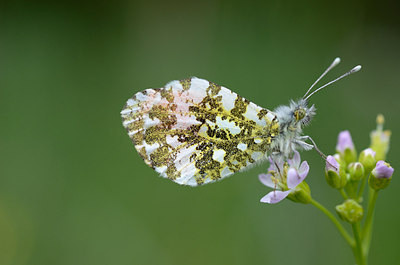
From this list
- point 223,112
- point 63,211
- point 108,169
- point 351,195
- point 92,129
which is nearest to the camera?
point 351,195

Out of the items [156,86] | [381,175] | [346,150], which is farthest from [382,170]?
[156,86]

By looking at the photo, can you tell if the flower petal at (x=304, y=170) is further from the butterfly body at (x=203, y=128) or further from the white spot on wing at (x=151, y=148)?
the white spot on wing at (x=151, y=148)

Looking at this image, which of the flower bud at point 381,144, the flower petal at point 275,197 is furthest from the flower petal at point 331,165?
the flower bud at point 381,144

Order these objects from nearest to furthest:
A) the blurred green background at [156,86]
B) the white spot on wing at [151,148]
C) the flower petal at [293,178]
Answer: the flower petal at [293,178], the white spot on wing at [151,148], the blurred green background at [156,86]

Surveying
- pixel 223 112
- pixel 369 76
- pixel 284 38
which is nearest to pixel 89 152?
pixel 223 112

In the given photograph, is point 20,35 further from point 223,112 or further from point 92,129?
point 223,112
